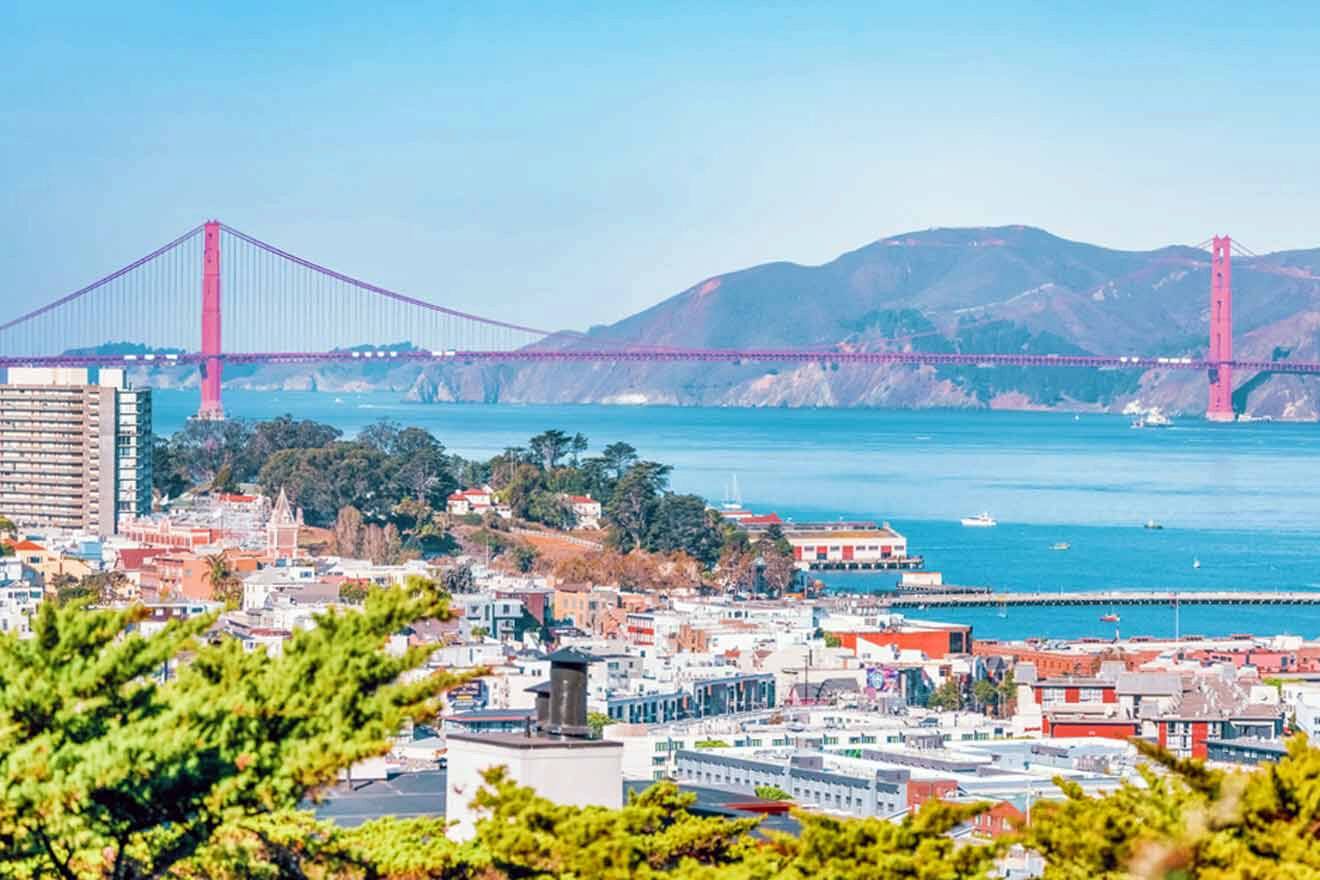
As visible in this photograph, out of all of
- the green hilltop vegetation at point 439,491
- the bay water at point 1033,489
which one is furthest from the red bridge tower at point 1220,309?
the green hilltop vegetation at point 439,491

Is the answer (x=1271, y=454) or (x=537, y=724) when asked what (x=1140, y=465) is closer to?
(x=1271, y=454)

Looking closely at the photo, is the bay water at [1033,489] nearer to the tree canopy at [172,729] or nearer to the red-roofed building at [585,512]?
the red-roofed building at [585,512]

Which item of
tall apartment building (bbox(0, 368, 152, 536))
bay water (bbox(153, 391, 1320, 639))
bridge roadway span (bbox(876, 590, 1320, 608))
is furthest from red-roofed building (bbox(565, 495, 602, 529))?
bridge roadway span (bbox(876, 590, 1320, 608))

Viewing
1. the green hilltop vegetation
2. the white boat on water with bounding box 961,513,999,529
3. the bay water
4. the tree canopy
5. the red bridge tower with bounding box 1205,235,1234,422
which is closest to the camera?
the tree canopy

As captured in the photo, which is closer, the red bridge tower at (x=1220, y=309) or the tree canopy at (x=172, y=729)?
the tree canopy at (x=172, y=729)

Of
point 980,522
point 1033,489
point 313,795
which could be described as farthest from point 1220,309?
point 313,795

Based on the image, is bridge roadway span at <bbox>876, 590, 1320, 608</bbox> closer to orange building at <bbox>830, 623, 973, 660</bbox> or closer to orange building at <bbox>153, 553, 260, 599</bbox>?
orange building at <bbox>830, 623, 973, 660</bbox>
